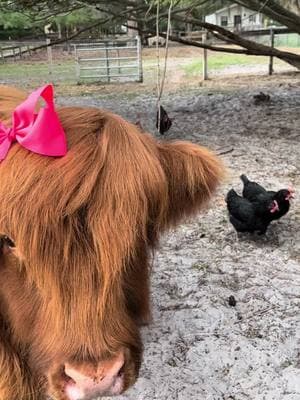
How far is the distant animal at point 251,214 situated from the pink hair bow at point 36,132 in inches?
97.0

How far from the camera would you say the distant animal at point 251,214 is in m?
3.81

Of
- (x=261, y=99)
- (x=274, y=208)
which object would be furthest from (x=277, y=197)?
(x=261, y=99)

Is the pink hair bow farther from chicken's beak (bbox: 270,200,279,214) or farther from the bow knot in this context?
chicken's beak (bbox: 270,200,279,214)

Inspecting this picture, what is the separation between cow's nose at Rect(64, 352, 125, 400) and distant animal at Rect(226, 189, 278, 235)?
8.16 feet

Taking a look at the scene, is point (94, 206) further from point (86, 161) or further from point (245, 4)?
point (245, 4)

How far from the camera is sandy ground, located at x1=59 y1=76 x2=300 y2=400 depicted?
8.56 ft

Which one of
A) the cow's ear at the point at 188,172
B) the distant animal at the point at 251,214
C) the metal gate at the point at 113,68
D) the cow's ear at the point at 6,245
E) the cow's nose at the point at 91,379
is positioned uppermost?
the cow's ear at the point at 188,172

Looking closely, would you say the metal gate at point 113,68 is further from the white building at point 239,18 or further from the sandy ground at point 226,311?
the sandy ground at point 226,311

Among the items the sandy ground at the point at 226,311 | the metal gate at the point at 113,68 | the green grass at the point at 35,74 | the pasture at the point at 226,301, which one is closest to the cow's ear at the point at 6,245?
the pasture at the point at 226,301

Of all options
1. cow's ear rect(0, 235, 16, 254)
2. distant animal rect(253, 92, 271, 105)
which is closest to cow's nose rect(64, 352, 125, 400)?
cow's ear rect(0, 235, 16, 254)

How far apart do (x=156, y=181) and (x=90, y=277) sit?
1.16 feet

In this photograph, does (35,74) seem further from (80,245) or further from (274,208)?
(80,245)

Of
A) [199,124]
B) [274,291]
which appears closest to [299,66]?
[199,124]

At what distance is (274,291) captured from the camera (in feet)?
10.8
